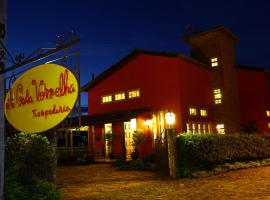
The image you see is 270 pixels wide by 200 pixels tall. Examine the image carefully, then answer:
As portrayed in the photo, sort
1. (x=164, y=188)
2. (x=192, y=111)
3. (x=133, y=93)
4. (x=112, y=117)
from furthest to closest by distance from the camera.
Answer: (x=133, y=93) < (x=112, y=117) < (x=192, y=111) < (x=164, y=188)

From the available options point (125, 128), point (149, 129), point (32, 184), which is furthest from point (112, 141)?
point (32, 184)

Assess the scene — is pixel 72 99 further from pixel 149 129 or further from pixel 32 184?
pixel 149 129

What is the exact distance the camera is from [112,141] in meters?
24.3

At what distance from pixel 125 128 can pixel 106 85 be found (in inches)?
158

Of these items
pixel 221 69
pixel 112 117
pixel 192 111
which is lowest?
pixel 112 117

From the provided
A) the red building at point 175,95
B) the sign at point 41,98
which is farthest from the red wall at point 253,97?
the sign at point 41,98

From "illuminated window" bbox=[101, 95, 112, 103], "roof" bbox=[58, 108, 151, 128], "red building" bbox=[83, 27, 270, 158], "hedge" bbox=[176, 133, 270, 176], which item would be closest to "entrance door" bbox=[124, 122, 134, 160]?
"red building" bbox=[83, 27, 270, 158]

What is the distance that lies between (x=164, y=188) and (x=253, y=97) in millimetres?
20860

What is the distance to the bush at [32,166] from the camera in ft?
21.9

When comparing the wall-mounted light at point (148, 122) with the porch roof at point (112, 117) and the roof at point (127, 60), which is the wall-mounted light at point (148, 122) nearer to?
the porch roof at point (112, 117)

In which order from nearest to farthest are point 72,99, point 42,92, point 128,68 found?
point 72,99 → point 42,92 → point 128,68

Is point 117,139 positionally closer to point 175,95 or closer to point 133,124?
point 133,124

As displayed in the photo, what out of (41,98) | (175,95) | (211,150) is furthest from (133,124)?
(41,98)

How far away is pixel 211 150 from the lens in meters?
15.3
